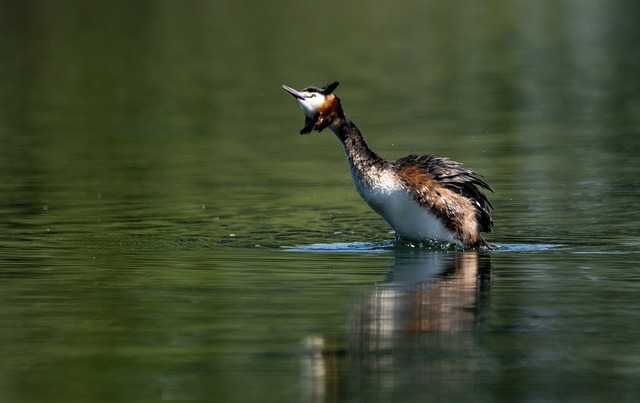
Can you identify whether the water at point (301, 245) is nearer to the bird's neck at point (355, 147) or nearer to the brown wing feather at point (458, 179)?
the brown wing feather at point (458, 179)

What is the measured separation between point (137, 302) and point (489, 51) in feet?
117

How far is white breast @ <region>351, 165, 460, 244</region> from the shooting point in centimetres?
1559

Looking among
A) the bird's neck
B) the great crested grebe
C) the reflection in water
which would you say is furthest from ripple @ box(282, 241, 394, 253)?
the reflection in water

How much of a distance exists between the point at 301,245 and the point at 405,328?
4776 mm

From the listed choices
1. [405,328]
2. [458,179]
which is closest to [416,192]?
[458,179]

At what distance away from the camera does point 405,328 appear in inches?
444

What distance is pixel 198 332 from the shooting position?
11.5 meters

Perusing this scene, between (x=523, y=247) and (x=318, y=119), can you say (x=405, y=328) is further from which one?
(x=318, y=119)

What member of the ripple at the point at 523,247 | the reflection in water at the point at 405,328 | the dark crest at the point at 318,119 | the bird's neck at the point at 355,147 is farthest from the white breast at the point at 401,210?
the reflection in water at the point at 405,328

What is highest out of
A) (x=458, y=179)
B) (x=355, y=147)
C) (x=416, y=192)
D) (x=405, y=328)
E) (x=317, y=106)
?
(x=317, y=106)

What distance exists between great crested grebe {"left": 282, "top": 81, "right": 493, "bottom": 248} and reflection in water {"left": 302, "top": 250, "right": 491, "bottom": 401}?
1083 millimetres

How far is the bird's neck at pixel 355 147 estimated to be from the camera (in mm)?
15820

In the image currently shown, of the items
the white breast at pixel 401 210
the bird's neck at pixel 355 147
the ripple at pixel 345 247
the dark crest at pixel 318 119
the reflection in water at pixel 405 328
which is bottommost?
the reflection in water at pixel 405 328

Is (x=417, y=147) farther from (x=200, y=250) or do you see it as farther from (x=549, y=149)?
(x=200, y=250)
